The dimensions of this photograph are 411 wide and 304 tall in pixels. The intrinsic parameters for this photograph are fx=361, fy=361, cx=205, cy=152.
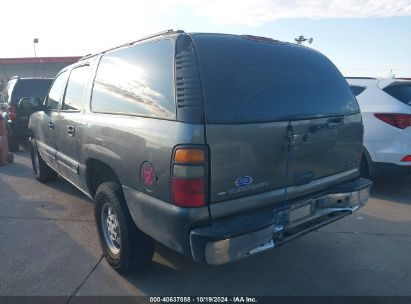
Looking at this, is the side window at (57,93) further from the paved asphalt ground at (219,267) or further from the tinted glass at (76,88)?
the paved asphalt ground at (219,267)

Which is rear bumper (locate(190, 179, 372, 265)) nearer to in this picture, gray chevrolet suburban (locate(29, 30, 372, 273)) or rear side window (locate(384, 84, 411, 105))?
gray chevrolet suburban (locate(29, 30, 372, 273))

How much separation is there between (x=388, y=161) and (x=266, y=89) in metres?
3.28

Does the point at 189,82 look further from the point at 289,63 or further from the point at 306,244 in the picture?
the point at 306,244

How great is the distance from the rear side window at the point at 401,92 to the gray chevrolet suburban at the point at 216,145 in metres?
2.22

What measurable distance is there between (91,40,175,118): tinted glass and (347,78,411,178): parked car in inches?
147

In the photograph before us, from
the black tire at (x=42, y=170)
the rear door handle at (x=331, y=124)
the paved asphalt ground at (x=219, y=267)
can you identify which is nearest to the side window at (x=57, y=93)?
the black tire at (x=42, y=170)

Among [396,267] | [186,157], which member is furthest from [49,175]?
[396,267]

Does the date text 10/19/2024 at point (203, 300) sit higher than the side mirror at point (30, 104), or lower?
lower

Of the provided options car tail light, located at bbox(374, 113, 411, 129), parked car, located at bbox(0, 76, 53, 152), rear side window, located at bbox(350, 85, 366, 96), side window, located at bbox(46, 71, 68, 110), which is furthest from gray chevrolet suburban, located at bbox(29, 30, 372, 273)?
parked car, located at bbox(0, 76, 53, 152)

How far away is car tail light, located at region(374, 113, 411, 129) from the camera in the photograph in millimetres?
5008

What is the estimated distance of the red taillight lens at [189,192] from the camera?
2.40m

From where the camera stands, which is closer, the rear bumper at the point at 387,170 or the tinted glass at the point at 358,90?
the rear bumper at the point at 387,170

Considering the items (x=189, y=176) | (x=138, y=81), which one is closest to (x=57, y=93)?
(x=138, y=81)

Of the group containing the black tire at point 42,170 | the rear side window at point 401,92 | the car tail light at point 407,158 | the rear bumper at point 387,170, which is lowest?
the black tire at point 42,170
